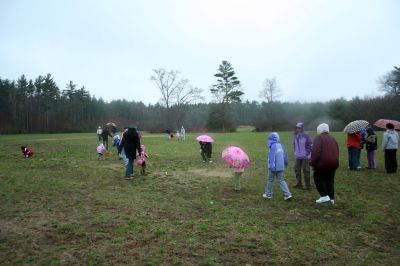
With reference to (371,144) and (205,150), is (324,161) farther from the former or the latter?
(205,150)

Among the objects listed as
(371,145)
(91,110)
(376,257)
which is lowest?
(376,257)

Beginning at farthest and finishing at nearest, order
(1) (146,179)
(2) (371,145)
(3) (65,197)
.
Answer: (2) (371,145), (1) (146,179), (3) (65,197)

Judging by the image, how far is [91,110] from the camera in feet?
310

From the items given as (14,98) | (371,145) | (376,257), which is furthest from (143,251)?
(14,98)

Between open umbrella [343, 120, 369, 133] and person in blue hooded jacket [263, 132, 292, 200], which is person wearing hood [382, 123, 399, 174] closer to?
open umbrella [343, 120, 369, 133]

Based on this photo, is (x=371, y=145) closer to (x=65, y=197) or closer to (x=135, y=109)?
(x=65, y=197)

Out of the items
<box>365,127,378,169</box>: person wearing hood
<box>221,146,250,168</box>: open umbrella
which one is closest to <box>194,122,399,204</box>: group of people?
<box>221,146,250,168</box>: open umbrella

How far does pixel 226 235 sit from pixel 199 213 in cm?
150

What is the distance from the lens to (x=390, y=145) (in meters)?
11.9

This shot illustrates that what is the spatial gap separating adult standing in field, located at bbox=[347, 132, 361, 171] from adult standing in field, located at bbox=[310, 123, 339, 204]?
5.72m

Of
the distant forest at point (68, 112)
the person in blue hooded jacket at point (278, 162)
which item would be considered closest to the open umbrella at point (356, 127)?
the person in blue hooded jacket at point (278, 162)

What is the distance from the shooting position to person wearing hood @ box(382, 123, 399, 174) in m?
11.9

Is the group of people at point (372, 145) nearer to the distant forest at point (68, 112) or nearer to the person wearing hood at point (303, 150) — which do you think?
the person wearing hood at point (303, 150)

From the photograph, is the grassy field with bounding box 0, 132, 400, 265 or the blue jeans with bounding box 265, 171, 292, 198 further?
the blue jeans with bounding box 265, 171, 292, 198
